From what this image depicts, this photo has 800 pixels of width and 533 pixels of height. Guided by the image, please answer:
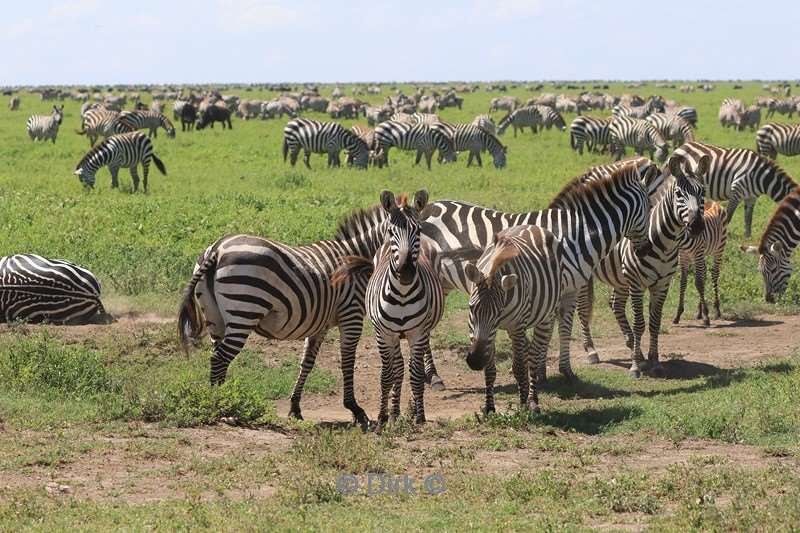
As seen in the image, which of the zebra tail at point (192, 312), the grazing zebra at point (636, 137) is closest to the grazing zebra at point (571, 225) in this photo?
the zebra tail at point (192, 312)

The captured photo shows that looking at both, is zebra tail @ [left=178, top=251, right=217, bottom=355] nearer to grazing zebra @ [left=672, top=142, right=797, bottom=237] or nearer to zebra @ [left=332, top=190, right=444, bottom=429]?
zebra @ [left=332, top=190, right=444, bottom=429]

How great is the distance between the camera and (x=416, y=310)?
29.1 ft

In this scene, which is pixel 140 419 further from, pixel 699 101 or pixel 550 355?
pixel 699 101

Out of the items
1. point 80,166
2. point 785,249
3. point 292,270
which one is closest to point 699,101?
point 80,166

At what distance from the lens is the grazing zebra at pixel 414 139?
32000 mm

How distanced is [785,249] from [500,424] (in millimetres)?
6498

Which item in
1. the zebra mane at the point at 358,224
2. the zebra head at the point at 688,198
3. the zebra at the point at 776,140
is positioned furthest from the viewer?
the zebra at the point at 776,140

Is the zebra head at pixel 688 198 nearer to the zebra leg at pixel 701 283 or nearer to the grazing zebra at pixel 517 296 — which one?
the grazing zebra at pixel 517 296

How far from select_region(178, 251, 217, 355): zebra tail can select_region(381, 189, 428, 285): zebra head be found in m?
1.69

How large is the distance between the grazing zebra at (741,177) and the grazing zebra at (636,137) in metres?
12.1

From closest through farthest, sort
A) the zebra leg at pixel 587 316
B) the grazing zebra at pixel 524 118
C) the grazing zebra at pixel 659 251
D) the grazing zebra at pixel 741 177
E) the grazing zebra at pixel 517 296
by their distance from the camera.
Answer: the grazing zebra at pixel 517 296 < the grazing zebra at pixel 659 251 < the zebra leg at pixel 587 316 < the grazing zebra at pixel 741 177 < the grazing zebra at pixel 524 118

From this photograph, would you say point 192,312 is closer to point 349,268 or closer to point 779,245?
point 349,268

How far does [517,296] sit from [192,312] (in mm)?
2831

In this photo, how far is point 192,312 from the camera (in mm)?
9539
